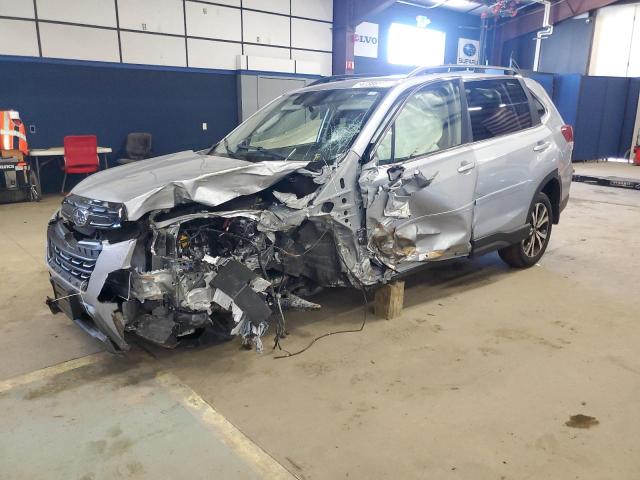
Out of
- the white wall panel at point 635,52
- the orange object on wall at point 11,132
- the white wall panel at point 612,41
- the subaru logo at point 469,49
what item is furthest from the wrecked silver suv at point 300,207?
the subaru logo at point 469,49

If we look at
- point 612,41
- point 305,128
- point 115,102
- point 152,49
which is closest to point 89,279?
point 305,128

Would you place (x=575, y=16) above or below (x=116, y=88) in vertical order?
above

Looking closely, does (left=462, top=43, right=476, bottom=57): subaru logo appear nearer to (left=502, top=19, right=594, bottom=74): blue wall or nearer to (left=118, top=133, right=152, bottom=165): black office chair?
(left=502, top=19, right=594, bottom=74): blue wall

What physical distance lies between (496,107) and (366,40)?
36.4ft

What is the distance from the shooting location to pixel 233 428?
2439 mm

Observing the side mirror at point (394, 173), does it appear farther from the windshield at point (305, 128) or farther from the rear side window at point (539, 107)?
the rear side window at point (539, 107)

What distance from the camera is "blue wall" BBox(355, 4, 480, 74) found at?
571 inches

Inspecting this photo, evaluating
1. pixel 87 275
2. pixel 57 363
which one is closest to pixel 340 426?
pixel 87 275

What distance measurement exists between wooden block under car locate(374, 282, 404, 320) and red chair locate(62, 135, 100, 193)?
6.96 m

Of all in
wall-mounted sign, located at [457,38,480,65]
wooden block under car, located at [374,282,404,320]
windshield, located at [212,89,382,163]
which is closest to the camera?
windshield, located at [212,89,382,163]

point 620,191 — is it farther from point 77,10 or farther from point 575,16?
point 77,10

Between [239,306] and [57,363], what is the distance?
122 cm

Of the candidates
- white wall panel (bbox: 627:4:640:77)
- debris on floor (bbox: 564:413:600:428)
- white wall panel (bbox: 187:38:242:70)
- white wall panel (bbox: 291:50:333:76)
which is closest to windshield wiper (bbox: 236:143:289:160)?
debris on floor (bbox: 564:413:600:428)

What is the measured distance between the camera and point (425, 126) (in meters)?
3.63
